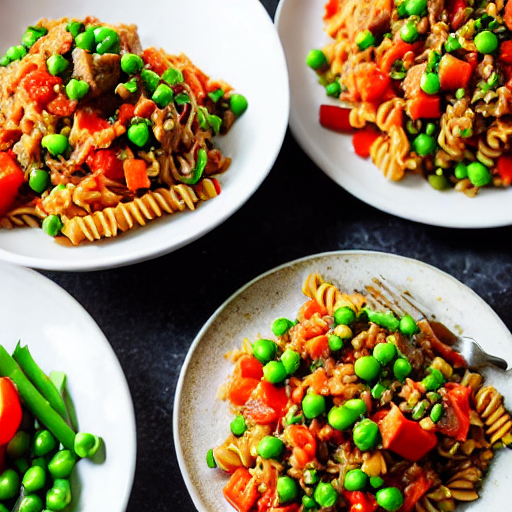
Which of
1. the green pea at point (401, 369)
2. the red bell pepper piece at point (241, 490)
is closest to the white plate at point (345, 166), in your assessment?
the green pea at point (401, 369)

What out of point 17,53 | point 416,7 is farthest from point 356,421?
point 17,53

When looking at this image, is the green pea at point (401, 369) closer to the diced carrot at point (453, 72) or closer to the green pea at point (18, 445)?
the diced carrot at point (453, 72)

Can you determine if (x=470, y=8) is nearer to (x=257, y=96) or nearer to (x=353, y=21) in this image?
(x=353, y=21)

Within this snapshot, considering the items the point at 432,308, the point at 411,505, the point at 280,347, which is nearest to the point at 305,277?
the point at 280,347

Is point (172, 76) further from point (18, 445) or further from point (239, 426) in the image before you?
point (18, 445)

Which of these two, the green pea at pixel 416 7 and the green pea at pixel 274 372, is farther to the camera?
the green pea at pixel 416 7

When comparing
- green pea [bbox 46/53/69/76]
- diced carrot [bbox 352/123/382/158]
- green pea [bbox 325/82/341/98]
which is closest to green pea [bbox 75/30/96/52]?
green pea [bbox 46/53/69/76]

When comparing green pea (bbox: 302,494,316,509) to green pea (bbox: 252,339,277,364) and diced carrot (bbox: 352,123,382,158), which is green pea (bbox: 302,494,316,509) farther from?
diced carrot (bbox: 352,123,382,158)
